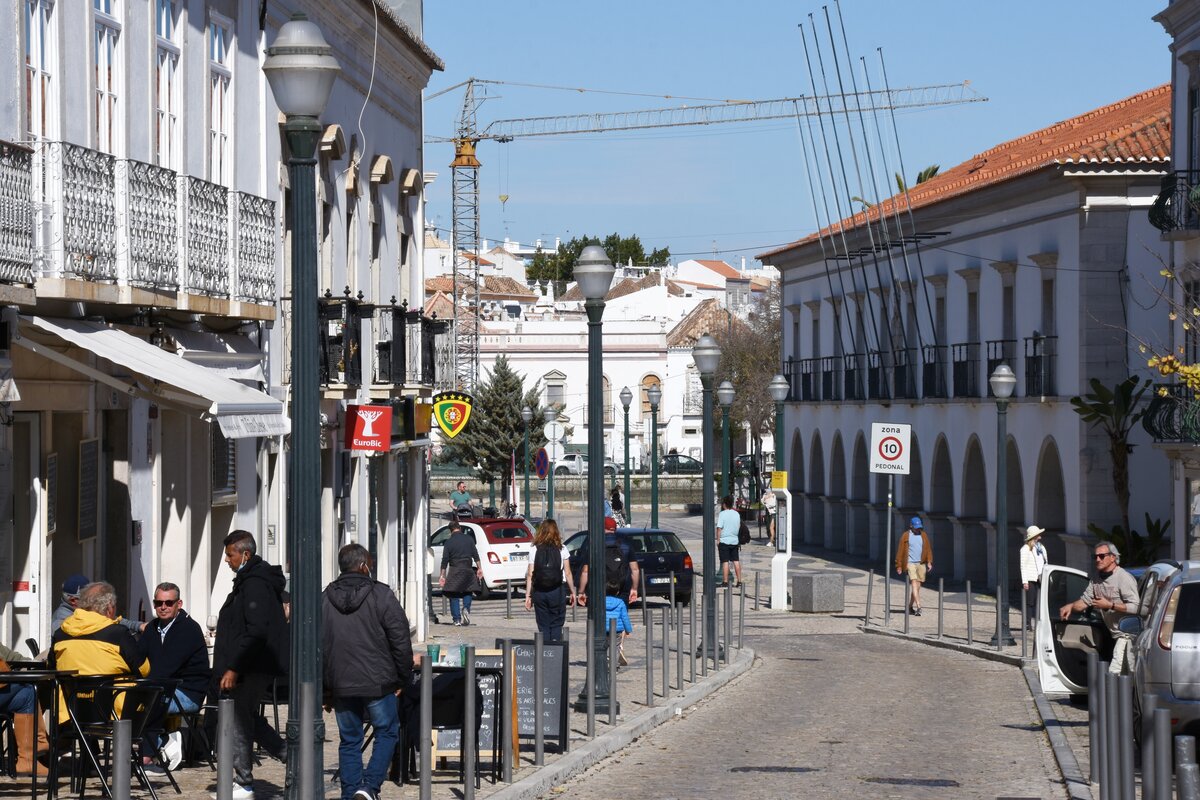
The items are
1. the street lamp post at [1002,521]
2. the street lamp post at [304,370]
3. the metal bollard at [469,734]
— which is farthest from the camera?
the street lamp post at [1002,521]

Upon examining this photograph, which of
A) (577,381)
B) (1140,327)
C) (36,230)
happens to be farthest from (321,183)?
(577,381)

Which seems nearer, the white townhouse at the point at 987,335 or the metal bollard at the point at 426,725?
the metal bollard at the point at 426,725

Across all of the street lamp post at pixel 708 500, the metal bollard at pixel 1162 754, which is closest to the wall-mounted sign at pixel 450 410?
the street lamp post at pixel 708 500

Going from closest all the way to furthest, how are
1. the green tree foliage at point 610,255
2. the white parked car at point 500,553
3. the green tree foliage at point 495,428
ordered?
1. the white parked car at point 500,553
2. the green tree foliage at point 495,428
3. the green tree foliage at point 610,255

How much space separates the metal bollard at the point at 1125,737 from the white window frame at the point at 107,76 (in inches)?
364

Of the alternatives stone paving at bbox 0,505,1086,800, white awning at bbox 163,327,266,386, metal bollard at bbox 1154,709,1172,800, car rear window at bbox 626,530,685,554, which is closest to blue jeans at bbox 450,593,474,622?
stone paving at bbox 0,505,1086,800

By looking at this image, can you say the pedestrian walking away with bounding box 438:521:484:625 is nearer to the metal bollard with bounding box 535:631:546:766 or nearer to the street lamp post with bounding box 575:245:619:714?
the street lamp post with bounding box 575:245:619:714

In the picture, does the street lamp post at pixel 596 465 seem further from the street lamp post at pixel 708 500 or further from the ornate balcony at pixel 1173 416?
the ornate balcony at pixel 1173 416

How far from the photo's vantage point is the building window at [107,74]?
50.4 ft

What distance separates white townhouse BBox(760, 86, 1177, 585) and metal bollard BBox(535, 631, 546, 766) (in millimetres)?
19298

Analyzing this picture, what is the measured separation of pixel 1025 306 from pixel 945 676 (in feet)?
62.5

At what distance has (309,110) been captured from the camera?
9078 millimetres

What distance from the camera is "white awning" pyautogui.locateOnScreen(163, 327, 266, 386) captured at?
55.0ft

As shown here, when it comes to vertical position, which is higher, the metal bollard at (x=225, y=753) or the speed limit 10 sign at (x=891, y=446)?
the speed limit 10 sign at (x=891, y=446)
